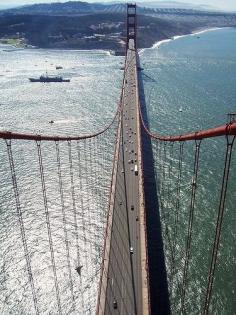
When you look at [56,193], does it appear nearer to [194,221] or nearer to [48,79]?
[194,221]

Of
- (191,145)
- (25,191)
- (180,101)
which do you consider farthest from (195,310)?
(180,101)

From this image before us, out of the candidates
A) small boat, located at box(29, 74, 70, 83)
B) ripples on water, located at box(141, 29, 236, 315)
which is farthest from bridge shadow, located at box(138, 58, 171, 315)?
small boat, located at box(29, 74, 70, 83)

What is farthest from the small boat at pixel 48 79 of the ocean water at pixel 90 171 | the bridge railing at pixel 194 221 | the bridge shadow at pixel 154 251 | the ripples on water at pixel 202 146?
the bridge shadow at pixel 154 251

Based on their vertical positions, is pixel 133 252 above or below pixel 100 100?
above

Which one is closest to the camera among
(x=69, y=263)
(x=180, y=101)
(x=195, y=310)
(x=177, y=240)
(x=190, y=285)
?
(x=195, y=310)

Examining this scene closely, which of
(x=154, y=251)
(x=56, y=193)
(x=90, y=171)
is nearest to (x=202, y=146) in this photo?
(x=90, y=171)

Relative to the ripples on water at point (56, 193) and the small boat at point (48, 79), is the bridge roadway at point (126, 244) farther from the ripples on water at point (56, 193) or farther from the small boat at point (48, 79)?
the small boat at point (48, 79)

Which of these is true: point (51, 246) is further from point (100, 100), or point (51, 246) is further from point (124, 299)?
point (100, 100)
